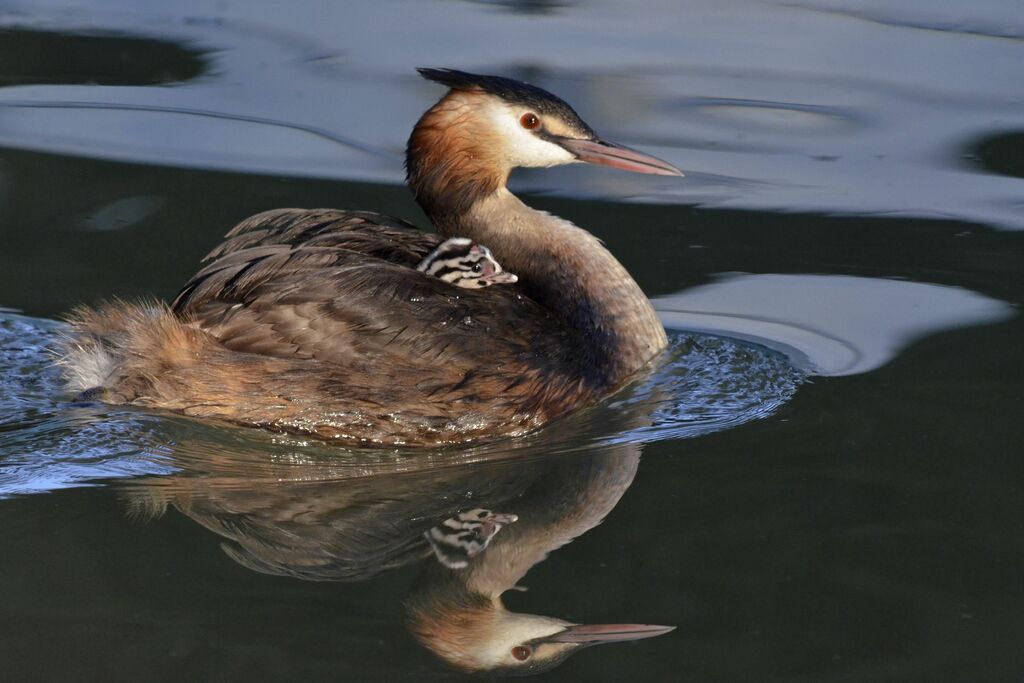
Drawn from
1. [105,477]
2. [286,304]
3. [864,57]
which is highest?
[864,57]

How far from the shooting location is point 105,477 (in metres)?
5.25

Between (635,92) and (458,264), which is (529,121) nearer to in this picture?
(458,264)

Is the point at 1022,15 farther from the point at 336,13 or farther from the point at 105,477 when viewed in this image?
the point at 105,477

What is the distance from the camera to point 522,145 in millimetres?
6293

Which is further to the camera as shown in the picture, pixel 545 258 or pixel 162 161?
pixel 162 161

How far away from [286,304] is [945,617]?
7.90ft

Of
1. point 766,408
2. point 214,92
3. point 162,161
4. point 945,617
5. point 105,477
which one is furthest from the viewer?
point 214,92

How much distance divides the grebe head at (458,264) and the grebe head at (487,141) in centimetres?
52

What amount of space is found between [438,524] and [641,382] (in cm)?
149

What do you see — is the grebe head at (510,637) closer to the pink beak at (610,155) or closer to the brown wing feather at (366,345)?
the brown wing feather at (366,345)

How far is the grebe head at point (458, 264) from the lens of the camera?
5743 millimetres

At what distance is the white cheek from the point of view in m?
6.24

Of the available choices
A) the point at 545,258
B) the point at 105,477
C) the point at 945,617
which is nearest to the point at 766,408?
the point at 545,258

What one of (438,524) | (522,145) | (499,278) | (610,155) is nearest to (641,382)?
(499,278)
